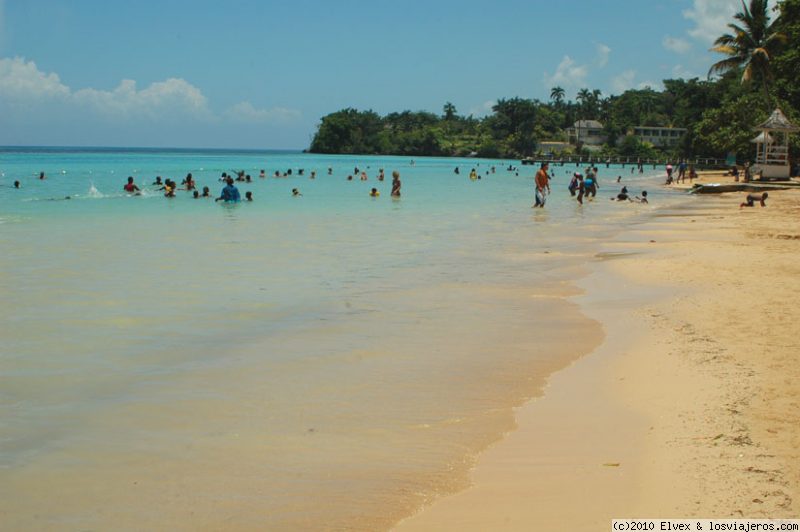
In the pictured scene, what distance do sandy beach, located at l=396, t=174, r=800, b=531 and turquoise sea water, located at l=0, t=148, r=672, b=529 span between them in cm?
32

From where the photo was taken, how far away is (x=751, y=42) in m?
46.3

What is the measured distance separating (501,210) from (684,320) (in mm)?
20487

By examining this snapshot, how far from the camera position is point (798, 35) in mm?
41875

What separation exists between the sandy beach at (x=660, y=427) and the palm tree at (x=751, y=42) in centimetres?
4229

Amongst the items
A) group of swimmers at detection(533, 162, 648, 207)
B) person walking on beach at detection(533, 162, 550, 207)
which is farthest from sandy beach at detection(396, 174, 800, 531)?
person walking on beach at detection(533, 162, 550, 207)

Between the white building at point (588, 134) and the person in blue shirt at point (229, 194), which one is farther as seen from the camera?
the white building at point (588, 134)

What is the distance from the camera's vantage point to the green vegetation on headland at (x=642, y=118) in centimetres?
4628

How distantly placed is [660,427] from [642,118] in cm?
13787

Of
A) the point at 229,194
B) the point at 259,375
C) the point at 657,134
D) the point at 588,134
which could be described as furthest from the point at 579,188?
the point at 588,134

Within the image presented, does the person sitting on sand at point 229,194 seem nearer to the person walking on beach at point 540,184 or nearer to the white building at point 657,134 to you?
the person walking on beach at point 540,184

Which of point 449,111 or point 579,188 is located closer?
point 579,188

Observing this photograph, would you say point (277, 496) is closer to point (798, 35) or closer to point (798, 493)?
point (798, 493)

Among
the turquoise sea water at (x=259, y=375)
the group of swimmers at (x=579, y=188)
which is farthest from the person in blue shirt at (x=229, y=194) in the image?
the turquoise sea water at (x=259, y=375)

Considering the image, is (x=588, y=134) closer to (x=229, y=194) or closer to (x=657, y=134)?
(x=657, y=134)
